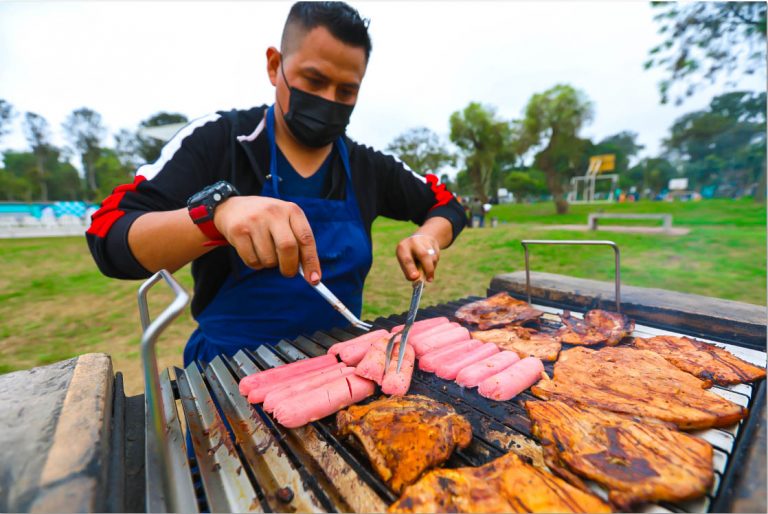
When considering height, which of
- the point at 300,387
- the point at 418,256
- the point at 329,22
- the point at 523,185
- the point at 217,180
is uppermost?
the point at 329,22

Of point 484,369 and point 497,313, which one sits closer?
point 484,369

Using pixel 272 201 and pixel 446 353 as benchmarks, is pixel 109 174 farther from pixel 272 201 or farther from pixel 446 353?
pixel 446 353

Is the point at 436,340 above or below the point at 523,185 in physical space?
below

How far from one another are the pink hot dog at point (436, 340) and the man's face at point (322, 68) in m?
1.92

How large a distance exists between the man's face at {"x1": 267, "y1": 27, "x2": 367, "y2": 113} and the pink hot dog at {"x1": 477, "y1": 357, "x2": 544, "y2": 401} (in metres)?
2.27

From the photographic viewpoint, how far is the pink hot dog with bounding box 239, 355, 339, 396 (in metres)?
1.81

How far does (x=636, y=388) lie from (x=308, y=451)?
5.37 ft

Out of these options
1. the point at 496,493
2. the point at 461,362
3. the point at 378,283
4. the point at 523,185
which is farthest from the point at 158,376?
the point at 523,185

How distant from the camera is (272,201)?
1763 millimetres

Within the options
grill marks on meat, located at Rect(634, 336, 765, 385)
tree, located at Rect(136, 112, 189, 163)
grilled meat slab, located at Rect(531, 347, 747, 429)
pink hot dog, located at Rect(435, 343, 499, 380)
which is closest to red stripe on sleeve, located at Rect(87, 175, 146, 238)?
pink hot dog, located at Rect(435, 343, 499, 380)

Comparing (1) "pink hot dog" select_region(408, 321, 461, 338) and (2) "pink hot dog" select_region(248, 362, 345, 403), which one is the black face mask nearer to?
(1) "pink hot dog" select_region(408, 321, 461, 338)

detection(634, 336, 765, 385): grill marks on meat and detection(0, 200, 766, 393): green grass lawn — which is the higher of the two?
detection(634, 336, 765, 385): grill marks on meat

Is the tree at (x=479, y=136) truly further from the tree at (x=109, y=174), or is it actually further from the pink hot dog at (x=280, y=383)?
the tree at (x=109, y=174)

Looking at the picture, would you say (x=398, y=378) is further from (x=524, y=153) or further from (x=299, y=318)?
(x=524, y=153)
